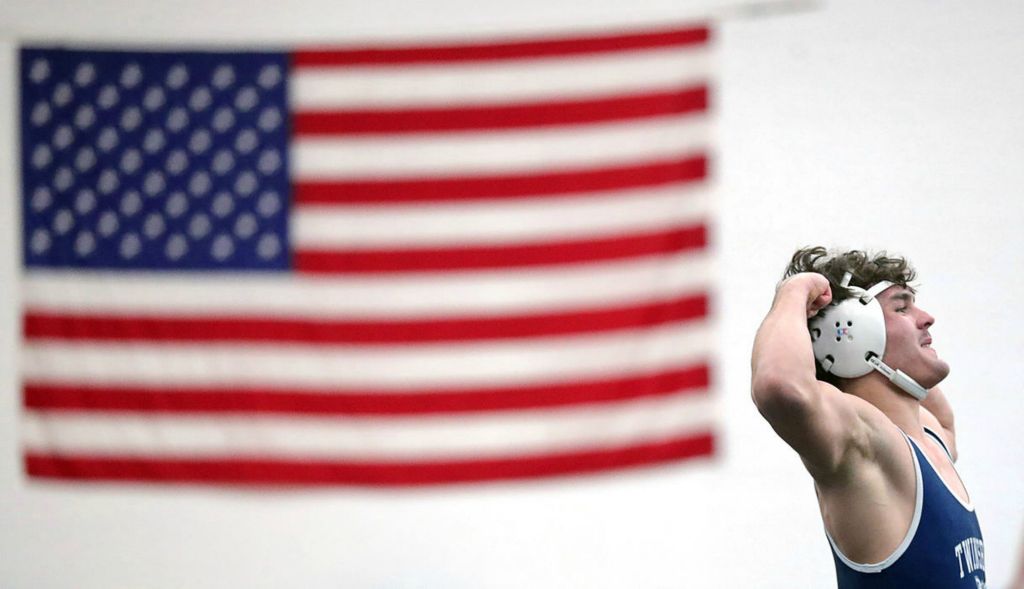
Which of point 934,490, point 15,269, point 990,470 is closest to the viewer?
point 934,490

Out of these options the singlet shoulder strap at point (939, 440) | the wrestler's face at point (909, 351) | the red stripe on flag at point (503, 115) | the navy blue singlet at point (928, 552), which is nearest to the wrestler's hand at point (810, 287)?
the wrestler's face at point (909, 351)

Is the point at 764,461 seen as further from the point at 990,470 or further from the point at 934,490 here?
the point at 934,490

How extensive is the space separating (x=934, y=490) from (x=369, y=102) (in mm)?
2463

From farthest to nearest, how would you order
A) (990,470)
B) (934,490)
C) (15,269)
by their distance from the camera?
(15,269), (990,470), (934,490)

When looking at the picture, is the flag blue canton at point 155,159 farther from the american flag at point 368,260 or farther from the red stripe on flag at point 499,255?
the red stripe on flag at point 499,255

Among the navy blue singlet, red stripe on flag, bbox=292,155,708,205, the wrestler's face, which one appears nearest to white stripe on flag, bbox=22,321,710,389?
red stripe on flag, bbox=292,155,708,205

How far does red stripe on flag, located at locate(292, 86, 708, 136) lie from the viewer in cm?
374

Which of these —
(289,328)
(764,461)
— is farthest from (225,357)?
(764,461)

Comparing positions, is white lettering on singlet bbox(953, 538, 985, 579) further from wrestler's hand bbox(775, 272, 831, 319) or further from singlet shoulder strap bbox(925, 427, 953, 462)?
wrestler's hand bbox(775, 272, 831, 319)

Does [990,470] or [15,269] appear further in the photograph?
[15,269]

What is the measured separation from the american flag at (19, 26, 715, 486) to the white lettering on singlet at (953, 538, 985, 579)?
170 cm

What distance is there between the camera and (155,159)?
156 inches

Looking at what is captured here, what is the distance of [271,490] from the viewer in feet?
12.9

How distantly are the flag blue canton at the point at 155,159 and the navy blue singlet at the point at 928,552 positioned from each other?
244 cm
